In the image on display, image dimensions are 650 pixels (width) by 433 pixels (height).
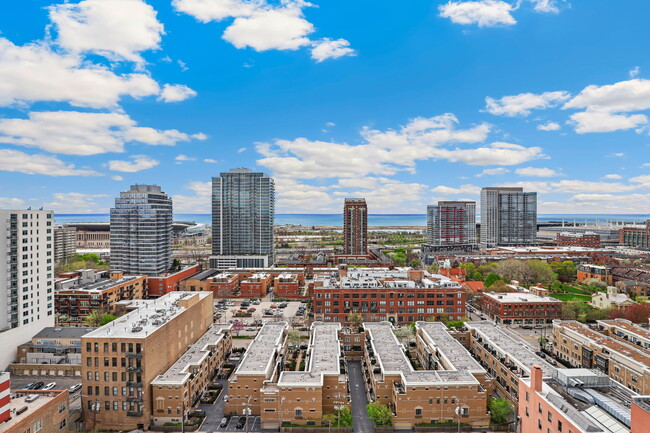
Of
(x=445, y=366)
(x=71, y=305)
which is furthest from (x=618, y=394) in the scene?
(x=71, y=305)

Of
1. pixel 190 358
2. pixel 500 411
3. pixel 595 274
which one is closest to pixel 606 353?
pixel 500 411

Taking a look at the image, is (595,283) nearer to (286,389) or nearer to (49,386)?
(286,389)

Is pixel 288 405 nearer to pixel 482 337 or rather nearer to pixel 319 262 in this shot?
pixel 482 337

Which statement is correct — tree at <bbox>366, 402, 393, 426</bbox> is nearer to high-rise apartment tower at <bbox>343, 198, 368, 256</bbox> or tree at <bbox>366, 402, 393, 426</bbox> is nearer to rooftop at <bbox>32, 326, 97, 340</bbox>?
rooftop at <bbox>32, 326, 97, 340</bbox>

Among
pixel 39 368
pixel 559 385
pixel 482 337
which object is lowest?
pixel 39 368

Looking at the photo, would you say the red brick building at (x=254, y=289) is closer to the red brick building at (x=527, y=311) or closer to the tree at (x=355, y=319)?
the tree at (x=355, y=319)
